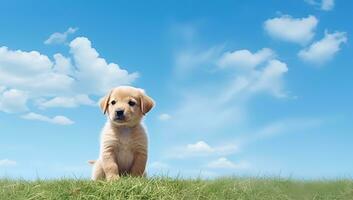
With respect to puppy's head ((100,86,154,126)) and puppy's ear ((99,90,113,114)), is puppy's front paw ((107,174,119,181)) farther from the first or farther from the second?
puppy's ear ((99,90,113,114))

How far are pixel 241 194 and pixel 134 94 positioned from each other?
197cm

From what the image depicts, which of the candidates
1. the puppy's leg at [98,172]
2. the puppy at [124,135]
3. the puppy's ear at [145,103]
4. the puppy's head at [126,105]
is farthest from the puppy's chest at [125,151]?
the puppy's ear at [145,103]

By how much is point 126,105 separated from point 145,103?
11.3 inches

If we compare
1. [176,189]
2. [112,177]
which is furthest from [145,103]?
[176,189]

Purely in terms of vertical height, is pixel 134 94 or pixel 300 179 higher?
pixel 134 94

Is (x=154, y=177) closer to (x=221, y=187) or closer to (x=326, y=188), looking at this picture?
(x=221, y=187)

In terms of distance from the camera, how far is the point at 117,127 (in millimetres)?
8969

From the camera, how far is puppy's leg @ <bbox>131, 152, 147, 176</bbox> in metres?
8.79

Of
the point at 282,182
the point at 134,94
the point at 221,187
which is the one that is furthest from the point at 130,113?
the point at 282,182

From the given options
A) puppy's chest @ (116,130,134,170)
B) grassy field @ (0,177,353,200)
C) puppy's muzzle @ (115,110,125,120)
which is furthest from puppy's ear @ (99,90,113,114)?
grassy field @ (0,177,353,200)

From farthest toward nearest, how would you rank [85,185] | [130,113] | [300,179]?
[300,179], [130,113], [85,185]

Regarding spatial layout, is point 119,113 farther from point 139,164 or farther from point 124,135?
point 139,164

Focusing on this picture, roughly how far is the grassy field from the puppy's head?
0.87m

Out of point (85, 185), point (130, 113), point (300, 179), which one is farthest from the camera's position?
point (300, 179)
